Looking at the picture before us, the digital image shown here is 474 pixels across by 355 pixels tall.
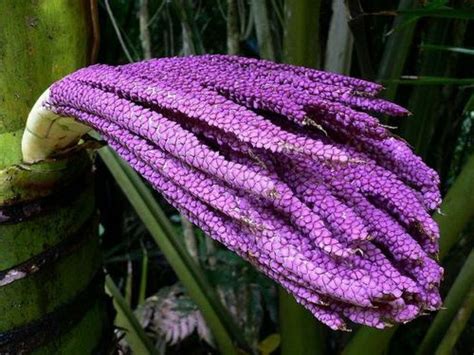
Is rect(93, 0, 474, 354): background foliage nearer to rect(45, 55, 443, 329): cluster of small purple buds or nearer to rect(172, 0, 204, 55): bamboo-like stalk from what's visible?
rect(172, 0, 204, 55): bamboo-like stalk

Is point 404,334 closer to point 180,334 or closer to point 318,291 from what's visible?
point 180,334

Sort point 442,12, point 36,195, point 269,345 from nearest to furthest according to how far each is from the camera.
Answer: point 36,195, point 442,12, point 269,345

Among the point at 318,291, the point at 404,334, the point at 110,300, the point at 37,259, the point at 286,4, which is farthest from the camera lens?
the point at 404,334

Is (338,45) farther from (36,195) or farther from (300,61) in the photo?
(36,195)

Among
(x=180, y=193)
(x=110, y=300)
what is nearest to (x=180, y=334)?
(x=110, y=300)

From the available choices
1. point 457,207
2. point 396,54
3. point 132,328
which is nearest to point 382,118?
point 396,54
